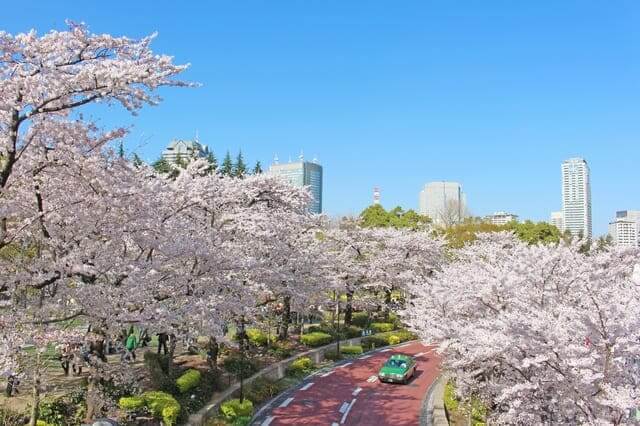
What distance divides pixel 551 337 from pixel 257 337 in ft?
70.5

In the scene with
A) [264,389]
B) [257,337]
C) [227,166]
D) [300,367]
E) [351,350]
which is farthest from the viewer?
[227,166]

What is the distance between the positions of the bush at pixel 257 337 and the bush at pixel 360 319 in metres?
11.1

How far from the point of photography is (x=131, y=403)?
15750mm

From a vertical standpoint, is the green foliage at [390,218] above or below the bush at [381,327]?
above

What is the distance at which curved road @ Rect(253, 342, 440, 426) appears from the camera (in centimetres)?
1989

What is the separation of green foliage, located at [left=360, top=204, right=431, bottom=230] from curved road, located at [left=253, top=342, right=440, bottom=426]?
3277cm

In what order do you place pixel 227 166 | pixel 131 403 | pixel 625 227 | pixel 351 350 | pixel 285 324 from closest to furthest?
1. pixel 131 403
2. pixel 285 324
3. pixel 351 350
4. pixel 227 166
5. pixel 625 227

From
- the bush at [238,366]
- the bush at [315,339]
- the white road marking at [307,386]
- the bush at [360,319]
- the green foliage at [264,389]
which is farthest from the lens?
the bush at [360,319]

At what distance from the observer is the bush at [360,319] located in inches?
1576

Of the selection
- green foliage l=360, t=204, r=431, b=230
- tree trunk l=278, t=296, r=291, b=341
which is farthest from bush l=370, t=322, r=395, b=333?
green foliage l=360, t=204, r=431, b=230

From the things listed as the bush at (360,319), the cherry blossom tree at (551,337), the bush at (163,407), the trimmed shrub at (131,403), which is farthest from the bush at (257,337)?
the cherry blossom tree at (551,337)

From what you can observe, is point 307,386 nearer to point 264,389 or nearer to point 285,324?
point 264,389

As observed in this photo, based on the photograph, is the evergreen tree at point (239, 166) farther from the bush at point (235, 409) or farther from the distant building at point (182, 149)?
the bush at point (235, 409)

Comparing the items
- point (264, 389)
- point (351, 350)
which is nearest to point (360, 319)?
point (351, 350)
